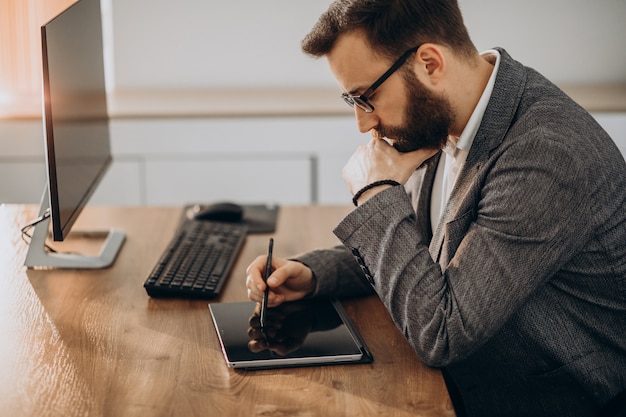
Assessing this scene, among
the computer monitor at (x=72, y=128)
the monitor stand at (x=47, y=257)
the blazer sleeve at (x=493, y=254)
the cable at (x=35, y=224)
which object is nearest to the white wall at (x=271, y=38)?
the computer monitor at (x=72, y=128)

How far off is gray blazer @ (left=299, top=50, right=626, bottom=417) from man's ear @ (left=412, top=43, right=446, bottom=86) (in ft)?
0.33

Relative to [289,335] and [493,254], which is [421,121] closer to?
[493,254]

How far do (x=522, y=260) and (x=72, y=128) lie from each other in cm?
91

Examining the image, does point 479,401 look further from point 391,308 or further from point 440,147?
point 440,147

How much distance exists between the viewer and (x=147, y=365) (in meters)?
1.33

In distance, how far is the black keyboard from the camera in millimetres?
1621

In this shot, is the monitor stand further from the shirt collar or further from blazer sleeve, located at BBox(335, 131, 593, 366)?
the shirt collar

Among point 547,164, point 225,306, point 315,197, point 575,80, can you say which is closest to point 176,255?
point 225,306

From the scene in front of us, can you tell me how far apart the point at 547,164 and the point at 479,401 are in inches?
18.6

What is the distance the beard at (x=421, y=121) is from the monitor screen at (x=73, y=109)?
0.60m

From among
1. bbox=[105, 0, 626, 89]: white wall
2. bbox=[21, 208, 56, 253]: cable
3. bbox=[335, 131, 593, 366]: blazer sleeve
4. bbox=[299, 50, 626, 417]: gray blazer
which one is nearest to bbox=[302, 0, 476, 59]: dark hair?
bbox=[299, 50, 626, 417]: gray blazer

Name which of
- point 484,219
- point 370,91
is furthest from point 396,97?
point 484,219

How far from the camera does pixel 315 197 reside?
11.4 ft

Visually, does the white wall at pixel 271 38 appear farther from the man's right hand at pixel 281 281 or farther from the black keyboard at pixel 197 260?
the man's right hand at pixel 281 281
